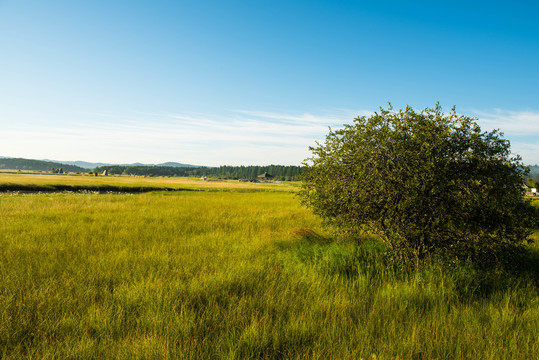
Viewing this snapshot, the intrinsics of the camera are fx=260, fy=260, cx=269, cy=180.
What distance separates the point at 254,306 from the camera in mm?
4516

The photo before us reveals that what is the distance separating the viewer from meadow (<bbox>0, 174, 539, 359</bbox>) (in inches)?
134

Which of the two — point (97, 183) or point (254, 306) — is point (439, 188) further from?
point (97, 183)

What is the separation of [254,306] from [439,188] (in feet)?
14.3

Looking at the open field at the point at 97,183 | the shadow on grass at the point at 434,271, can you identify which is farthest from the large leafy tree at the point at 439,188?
the open field at the point at 97,183

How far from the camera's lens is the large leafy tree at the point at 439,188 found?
535 cm

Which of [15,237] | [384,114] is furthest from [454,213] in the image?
[15,237]

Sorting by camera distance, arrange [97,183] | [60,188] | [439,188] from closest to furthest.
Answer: [439,188] → [60,188] → [97,183]

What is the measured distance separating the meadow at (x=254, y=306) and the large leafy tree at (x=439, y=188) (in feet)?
2.71

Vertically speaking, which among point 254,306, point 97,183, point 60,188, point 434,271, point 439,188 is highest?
point 439,188

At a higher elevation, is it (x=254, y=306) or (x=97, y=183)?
(x=254, y=306)

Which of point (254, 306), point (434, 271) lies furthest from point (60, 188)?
point (434, 271)

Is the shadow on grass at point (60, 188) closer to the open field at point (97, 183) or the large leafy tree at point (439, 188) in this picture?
the open field at point (97, 183)

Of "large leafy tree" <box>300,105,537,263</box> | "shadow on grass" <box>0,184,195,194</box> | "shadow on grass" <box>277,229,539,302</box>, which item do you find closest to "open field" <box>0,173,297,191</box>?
"shadow on grass" <box>0,184,195,194</box>

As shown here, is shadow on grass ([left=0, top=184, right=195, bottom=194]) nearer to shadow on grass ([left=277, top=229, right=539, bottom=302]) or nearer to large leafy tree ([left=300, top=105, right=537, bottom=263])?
shadow on grass ([left=277, top=229, right=539, bottom=302])
